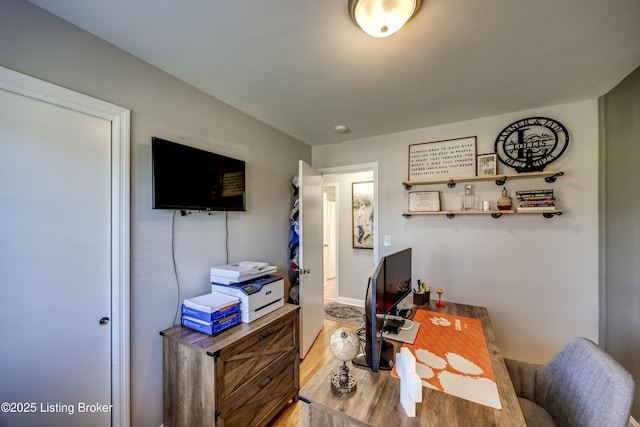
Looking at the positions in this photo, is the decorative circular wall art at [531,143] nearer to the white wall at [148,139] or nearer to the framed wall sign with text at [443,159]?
the framed wall sign with text at [443,159]

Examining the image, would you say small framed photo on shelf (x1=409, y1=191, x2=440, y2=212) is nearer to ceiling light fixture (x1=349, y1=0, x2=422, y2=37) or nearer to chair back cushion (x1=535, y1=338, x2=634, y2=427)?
chair back cushion (x1=535, y1=338, x2=634, y2=427)

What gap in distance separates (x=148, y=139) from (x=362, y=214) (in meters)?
3.14

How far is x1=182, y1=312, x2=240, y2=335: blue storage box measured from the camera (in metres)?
1.53

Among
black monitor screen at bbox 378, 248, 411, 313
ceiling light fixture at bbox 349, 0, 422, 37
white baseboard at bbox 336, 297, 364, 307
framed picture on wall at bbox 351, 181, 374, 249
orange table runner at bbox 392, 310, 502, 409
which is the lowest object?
white baseboard at bbox 336, 297, 364, 307

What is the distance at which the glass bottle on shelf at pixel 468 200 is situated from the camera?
96.7 inches

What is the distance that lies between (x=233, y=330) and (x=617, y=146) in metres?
3.10

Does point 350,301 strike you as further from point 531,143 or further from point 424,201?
point 531,143

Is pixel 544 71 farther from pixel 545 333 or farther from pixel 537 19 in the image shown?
pixel 545 333

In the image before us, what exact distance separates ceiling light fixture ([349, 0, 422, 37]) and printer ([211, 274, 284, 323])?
1713 millimetres

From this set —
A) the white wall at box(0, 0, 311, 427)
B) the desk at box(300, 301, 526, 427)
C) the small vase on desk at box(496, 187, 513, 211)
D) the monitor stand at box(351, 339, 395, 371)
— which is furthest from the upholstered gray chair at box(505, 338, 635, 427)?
the white wall at box(0, 0, 311, 427)

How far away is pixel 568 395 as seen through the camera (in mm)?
1073

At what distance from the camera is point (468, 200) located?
2467 millimetres

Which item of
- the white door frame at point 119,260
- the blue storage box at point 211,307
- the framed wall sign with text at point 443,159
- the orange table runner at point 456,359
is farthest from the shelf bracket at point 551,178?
the white door frame at point 119,260

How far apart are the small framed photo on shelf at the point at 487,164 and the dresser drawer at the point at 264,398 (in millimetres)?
2415
